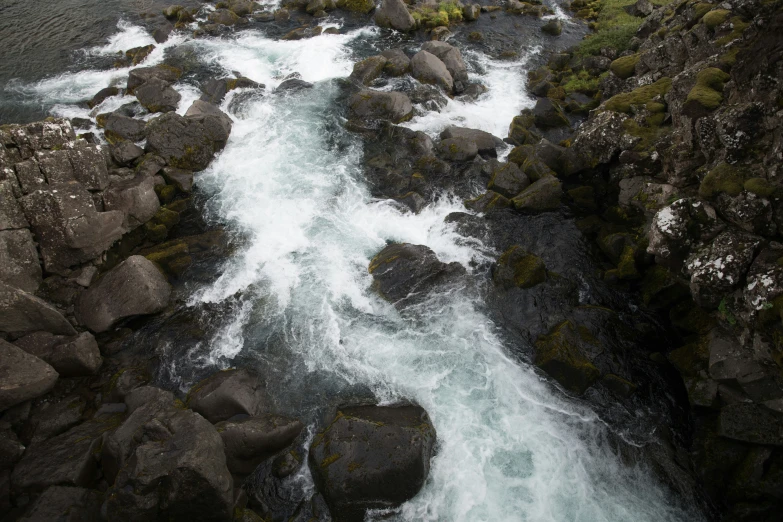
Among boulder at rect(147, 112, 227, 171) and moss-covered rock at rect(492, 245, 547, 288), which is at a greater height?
boulder at rect(147, 112, 227, 171)

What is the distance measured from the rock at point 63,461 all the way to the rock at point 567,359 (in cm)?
1196

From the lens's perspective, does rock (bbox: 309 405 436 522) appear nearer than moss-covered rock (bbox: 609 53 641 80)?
Yes

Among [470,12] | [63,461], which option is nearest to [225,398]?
[63,461]

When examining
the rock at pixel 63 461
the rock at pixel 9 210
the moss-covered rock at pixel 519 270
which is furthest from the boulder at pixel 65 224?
Result: the moss-covered rock at pixel 519 270

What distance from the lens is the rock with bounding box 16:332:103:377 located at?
13.3 metres

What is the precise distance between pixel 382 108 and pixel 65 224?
583 inches

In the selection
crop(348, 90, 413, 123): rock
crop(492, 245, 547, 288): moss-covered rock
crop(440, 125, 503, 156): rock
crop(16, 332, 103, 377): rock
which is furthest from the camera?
crop(348, 90, 413, 123): rock

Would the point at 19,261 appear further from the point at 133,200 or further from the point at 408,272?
the point at 408,272

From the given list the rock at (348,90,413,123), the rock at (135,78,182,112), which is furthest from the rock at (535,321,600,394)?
the rock at (135,78,182,112)

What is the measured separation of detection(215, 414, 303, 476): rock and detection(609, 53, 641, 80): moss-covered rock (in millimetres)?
21721

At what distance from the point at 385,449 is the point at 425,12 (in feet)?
104

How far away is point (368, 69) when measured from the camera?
2688cm

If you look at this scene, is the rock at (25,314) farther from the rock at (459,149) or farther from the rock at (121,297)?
the rock at (459,149)

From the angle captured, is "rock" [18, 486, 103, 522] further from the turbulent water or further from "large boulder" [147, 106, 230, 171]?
"large boulder" [147, 106, 230, 171]
